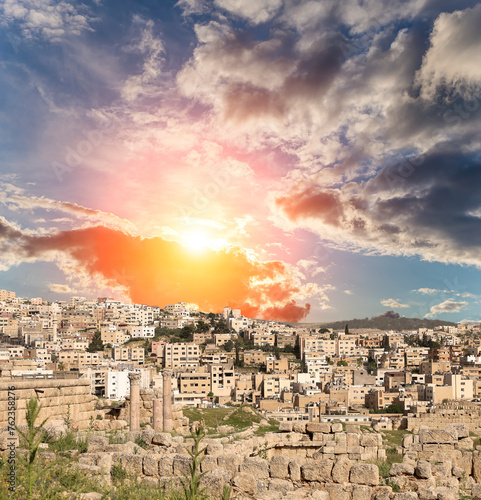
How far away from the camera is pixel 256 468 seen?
28.6 ft

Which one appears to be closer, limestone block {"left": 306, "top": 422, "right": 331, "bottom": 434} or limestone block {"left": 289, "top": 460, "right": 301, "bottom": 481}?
limestone block {"left": 289, "top": 460, "right": 301, "bottom": 481}

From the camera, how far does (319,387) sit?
7388 cm

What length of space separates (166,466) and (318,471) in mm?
2457

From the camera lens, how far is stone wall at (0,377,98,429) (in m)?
13.1

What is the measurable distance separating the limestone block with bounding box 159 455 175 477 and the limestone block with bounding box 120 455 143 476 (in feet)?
1.08

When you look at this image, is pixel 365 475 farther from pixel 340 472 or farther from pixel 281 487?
pixel 281 487

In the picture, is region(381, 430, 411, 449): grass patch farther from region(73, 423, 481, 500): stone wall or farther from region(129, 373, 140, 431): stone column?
region(129, 373, 140, 431): stone column

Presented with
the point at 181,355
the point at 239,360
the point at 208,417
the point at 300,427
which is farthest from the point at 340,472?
the point at 239,360

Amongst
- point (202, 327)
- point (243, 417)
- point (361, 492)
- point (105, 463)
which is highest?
point (105, 463)

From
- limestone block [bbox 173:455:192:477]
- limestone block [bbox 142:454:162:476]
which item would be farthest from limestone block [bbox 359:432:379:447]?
limestone block [bbox 142:454:162:476]

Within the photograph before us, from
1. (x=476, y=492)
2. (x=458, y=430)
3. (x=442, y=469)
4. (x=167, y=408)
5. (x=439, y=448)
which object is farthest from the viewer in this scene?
(x=167, y=408)

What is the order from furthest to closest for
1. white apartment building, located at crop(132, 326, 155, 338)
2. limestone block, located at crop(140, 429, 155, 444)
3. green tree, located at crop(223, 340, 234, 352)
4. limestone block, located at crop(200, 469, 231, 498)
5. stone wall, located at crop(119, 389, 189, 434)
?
white apartment building, located at crop(132, 326, 155, 338) → green tree, located at crop(223, 340, 234, 352) → stone wall, located at crop(119, 389, 189, 434) → limestone block, located at crop(140, 429, 155, 444) → limestone block, located at crop(200, 469, 231, 498)

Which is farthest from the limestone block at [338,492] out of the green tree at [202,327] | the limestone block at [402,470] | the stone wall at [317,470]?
the green tree at [202,327]

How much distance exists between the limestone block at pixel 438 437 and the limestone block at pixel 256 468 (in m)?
4.30
